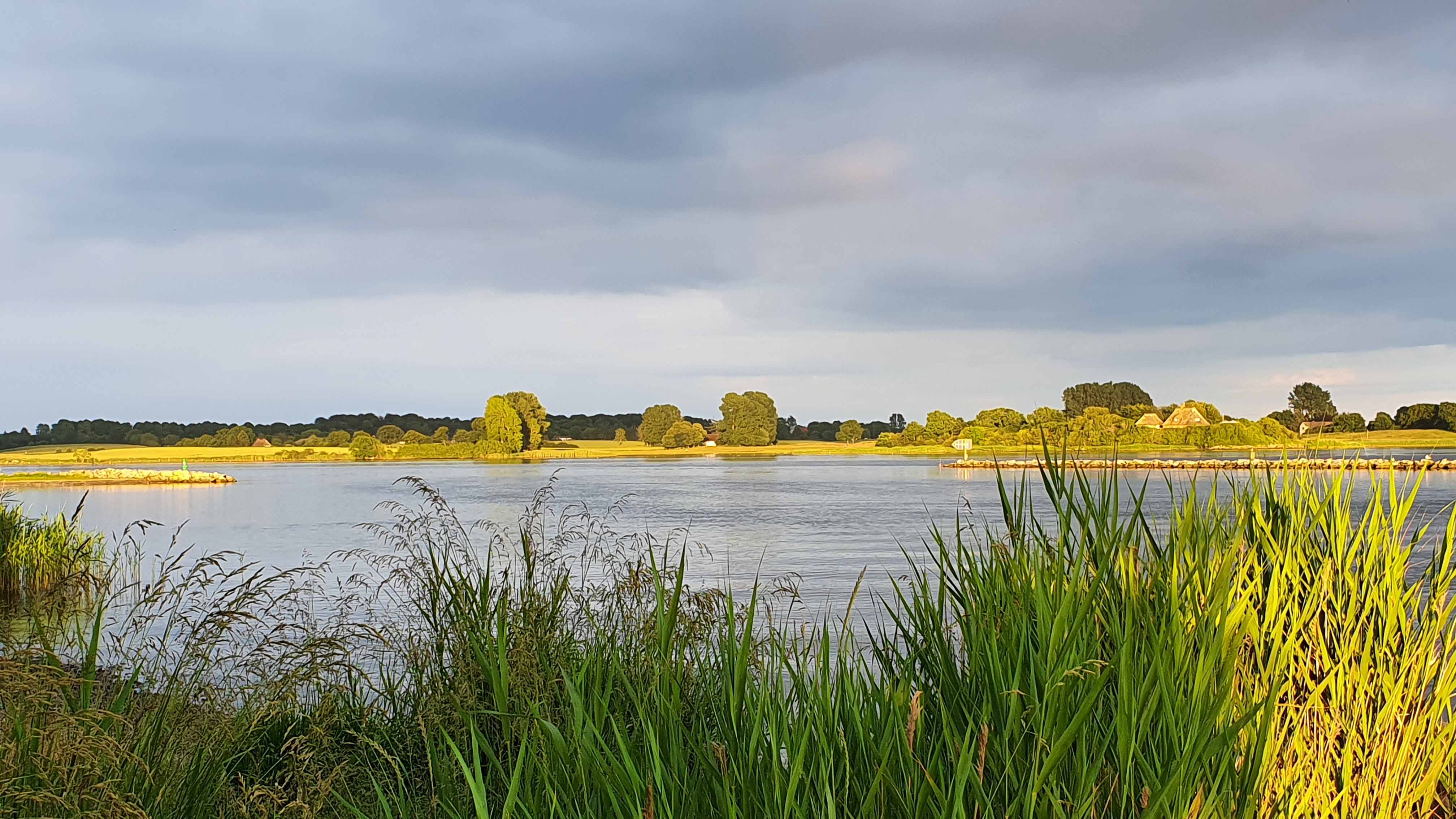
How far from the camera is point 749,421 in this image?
12750 centimetres

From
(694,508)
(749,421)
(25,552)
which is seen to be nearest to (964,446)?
(749,421)

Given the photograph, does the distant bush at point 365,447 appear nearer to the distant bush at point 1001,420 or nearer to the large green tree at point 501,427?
the large green tree at point 501,427

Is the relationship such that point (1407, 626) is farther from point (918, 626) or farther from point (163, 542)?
point (163, 542)

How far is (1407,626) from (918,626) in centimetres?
166

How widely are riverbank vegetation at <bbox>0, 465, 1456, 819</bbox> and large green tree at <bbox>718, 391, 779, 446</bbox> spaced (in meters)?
123

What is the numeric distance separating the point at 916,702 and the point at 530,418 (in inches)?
4226

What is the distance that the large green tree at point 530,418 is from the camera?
10688 cm

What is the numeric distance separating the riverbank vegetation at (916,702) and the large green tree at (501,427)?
10203 cm

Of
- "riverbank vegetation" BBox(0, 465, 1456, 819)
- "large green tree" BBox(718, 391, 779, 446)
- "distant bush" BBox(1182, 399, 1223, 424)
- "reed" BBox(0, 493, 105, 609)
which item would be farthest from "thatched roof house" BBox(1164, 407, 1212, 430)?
"riverbank vegetation" BBox(0, 465, 1456, 819)

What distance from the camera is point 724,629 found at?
4.32 meters

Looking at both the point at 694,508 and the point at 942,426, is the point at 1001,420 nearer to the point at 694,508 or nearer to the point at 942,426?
the point at 942,426

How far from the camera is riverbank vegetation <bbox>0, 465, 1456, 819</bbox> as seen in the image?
253cm

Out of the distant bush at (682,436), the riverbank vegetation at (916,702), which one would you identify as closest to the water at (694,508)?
the riverbank vegetation at (916,702)

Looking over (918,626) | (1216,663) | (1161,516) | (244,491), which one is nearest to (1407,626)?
(1216,663)
